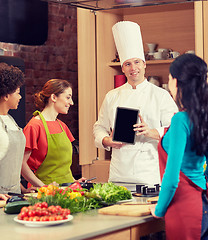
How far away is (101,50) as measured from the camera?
480 cm

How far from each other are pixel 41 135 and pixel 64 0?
85 centimetres

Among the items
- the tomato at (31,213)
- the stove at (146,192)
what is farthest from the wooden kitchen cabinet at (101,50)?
the tomato at (31,213)

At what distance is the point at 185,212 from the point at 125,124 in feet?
3.23

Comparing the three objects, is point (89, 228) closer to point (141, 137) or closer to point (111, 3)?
point (141, 137)

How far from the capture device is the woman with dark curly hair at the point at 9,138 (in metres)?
2.84

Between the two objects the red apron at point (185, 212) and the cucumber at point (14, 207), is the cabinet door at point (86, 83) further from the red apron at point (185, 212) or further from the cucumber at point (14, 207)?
the red apron at point (185, 212)

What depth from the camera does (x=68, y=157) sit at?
138 inches

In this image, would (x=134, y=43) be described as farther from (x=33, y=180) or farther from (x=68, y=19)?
(x=68, y=19)

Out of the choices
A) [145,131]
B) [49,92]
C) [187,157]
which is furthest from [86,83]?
[187,157]

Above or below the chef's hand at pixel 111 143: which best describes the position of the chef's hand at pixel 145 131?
above

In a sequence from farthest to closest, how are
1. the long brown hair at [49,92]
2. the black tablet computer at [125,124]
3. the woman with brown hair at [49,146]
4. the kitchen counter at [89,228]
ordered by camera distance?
the long brown hair at [49,92] → the woman with brown hair at [49,146] → the black tablet computer at [125,124] → the kitchen counter at [89,228]

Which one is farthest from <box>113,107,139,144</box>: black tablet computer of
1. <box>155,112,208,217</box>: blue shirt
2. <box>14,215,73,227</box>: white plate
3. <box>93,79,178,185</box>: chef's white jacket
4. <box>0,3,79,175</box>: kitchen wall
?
<box>0,3,79,175</box>: kitchen wall

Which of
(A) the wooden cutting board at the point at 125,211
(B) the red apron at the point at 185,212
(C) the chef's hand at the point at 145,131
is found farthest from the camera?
(C) the chef's hand at the point at 145,131

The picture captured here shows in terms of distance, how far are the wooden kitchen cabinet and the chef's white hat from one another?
2.68 ft
